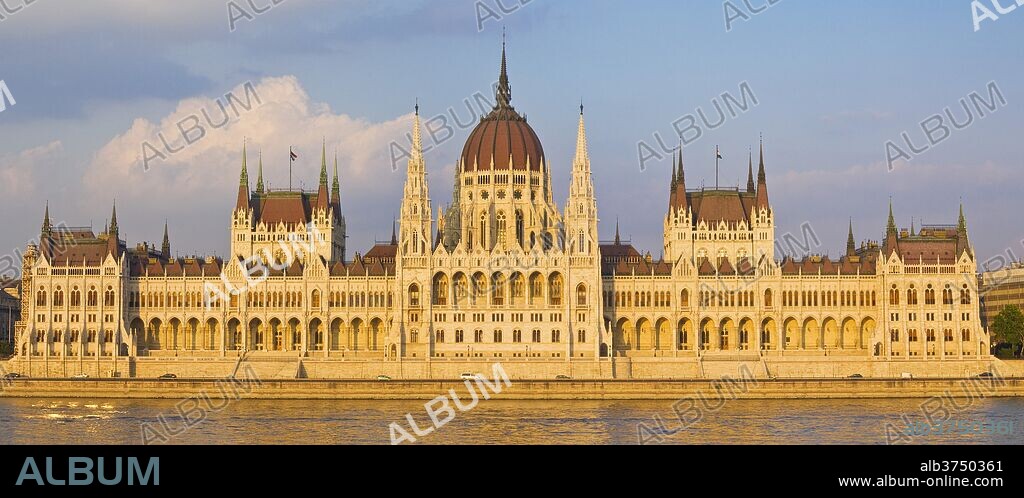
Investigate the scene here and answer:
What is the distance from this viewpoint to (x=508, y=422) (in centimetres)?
8256

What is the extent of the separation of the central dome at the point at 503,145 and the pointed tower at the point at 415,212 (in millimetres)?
6228

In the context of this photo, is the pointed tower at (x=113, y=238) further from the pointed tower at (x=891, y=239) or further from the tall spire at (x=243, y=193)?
the pointed tower at (x=891, y=239)

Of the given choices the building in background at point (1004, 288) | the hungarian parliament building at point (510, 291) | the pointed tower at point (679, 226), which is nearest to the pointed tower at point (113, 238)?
the hungarian parliament building at point (510, 291)

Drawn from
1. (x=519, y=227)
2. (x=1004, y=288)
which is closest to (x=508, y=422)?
(x=519, y=227)

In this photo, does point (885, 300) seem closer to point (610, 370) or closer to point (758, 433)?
point (610, 370)

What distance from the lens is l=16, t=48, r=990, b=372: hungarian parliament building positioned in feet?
392

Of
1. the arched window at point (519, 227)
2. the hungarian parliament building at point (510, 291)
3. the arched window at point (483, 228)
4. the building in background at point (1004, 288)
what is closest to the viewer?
the hungarian parliament building at point (510, 291)

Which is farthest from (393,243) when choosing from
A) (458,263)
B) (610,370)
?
(610,370)

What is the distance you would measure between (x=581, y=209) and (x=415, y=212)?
1451 cm

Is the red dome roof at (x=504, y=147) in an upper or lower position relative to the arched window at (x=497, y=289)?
upper

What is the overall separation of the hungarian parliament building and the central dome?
206 mm

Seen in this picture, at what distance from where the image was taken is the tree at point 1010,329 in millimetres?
126688

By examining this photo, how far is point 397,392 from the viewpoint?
10562cm

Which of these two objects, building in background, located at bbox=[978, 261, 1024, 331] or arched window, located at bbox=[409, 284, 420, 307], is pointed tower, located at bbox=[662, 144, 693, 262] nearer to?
arched window, located at bbox=[409, 284, 420, 307]
